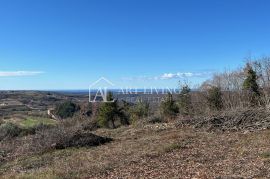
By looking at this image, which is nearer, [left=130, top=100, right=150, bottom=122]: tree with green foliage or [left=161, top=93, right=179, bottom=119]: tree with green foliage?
[left=161, top=93, right=179, bottom=119]: tree with green foliage

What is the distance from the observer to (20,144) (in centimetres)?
1327

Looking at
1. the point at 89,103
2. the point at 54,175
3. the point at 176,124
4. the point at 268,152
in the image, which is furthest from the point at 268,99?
the point at 89,103

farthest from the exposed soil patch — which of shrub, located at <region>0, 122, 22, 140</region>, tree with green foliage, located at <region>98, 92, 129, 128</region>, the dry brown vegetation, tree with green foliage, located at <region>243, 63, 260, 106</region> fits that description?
tree with green foliage, located at <region>98, 92, 129, 128</region>

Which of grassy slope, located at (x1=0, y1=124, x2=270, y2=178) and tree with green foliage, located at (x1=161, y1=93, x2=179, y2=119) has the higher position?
tree with green foliage, located at (x1=161, y1=93, x2=179, y2=119)

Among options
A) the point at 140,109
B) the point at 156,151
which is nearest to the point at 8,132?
the point at 156,151

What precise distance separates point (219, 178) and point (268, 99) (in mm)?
12214

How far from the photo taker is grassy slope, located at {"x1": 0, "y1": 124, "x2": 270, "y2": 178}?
7863 mm

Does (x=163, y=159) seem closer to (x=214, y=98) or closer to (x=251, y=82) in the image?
(x=214, y=98)

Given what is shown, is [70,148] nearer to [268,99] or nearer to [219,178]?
[219,178]

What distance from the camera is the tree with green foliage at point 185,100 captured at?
2534 centimetres

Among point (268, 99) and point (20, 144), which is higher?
point (268, 99)

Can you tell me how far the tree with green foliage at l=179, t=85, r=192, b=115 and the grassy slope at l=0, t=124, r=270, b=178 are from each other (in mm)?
12111

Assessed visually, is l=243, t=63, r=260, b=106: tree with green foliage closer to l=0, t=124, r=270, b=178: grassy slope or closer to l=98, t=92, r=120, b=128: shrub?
l=98, t=92, r=120, b=128: shrub

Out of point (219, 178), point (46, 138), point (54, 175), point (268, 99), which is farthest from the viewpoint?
point (268, 99)
